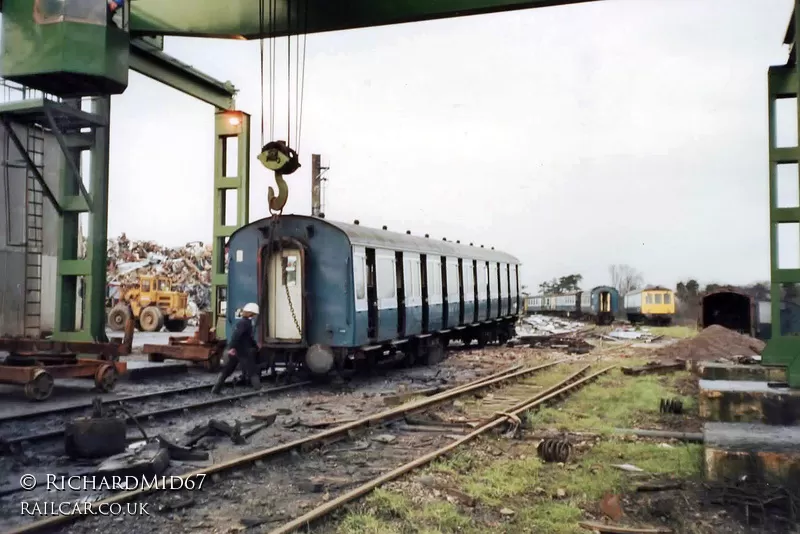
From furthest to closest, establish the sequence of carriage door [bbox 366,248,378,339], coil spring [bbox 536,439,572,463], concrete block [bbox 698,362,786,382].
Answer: carriage door [bbox 366,248,378,339] → concrete block [bbox 698,362,786,382] → coil spring [bbox 536,439,572,463]

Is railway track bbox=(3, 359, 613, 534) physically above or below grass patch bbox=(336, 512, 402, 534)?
above

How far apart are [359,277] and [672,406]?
5619 mm

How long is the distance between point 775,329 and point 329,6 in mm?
7480

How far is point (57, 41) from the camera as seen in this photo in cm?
1101

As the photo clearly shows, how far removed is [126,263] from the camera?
39812mm

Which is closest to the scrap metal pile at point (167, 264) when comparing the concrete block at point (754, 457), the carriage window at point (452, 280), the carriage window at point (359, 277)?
the carriage window at point (452, 280)

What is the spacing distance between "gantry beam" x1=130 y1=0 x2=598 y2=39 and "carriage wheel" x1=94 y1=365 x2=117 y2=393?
5448mm

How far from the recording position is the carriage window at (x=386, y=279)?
45.5 ft

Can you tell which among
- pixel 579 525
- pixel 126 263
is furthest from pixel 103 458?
pixel 126 263

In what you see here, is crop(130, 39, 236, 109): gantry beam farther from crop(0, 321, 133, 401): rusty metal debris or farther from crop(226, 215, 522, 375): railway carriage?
crop(0, 321, 133, 401): rusty metal debris

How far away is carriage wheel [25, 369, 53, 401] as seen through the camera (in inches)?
398

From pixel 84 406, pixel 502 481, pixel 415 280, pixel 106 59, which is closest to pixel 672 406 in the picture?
pixel 502 481

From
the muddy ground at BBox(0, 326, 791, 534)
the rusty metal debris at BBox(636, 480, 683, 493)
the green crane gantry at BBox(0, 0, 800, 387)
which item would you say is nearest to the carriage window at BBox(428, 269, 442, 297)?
the muddy ground at BBox(0, 326, 791, 534)

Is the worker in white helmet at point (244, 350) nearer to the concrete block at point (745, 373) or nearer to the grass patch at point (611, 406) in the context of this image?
the grass patch at point (611, 406)
